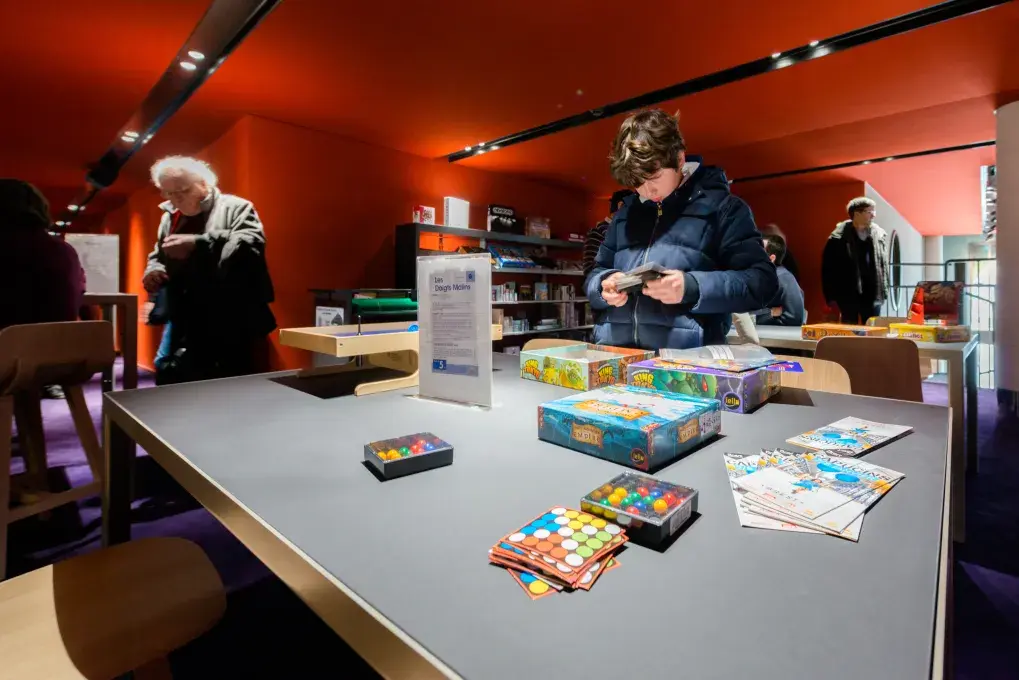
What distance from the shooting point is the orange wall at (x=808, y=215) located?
23.0 feet

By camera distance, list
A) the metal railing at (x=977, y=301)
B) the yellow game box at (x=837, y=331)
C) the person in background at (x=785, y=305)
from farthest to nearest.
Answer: the metal railing at (x=977, y=301)
the person in background at (x=785, y=305)
the yellow game box at (x=837, y=331)

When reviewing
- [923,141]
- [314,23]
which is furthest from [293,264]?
[923,141]

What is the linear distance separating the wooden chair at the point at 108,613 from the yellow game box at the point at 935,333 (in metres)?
2.79

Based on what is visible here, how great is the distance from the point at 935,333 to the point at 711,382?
78.2 inches

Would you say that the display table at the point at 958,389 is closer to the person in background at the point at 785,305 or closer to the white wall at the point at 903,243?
the person in background at the point at 785,305

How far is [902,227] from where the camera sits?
35.6ft

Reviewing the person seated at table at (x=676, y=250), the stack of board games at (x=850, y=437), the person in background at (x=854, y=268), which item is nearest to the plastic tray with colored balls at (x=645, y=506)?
the stack of board games at (x=850, y=437)

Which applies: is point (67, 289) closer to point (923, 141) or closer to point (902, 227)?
point (923, 141)

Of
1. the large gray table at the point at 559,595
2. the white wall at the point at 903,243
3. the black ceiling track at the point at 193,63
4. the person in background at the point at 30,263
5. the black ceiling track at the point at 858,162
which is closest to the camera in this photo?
the large gray table at the point at 559,595

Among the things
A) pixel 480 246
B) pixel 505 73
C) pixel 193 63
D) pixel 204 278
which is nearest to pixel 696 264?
pixel 204 278

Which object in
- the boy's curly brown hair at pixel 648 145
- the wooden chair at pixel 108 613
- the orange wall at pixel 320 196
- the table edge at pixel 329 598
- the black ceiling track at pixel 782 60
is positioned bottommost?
the wooden chair at pixel 108 613

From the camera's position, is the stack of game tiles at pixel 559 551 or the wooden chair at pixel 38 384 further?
the wooden chair at pixel 38 384

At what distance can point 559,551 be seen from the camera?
479 mm

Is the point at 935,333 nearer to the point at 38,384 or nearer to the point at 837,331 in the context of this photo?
the point at 837,331
